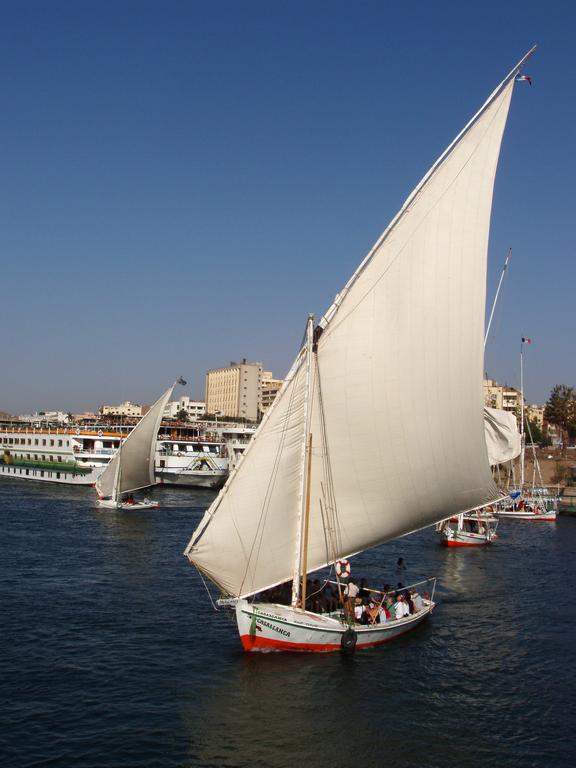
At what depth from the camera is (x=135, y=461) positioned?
81.9 meters

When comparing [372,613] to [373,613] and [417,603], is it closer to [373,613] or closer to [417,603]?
[373,613]

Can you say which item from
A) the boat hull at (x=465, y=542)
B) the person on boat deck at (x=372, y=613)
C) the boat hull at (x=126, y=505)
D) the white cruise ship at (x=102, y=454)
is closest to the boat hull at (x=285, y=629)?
the person on boat deck at (x=372, y=613)

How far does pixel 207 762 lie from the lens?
2080 centimetres

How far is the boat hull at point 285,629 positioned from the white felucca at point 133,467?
1979 inches

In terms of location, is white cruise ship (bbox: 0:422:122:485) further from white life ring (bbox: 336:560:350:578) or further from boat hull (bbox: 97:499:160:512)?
white life ring (bbox: 336:560:350:578)

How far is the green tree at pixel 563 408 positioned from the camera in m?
135

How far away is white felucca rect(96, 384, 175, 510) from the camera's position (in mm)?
78562

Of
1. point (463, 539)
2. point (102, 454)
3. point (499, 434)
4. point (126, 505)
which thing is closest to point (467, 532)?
point (463, 539)

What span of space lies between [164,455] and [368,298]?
288ft

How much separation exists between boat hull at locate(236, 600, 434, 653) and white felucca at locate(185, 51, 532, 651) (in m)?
0.05

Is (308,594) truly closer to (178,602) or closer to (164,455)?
(178,602)

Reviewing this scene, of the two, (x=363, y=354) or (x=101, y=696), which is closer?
(x=101, y=696)

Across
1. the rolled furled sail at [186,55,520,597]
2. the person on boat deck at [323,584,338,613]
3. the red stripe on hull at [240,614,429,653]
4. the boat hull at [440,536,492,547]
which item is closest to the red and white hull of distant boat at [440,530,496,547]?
the boat hull at [440,536,492,547]

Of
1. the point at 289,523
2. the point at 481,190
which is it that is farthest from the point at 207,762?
the point at 481,190
